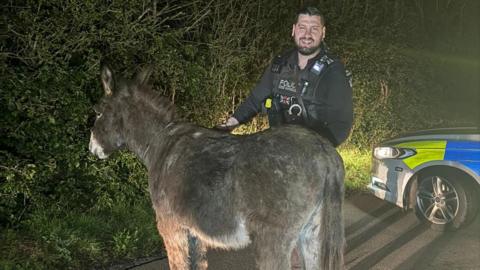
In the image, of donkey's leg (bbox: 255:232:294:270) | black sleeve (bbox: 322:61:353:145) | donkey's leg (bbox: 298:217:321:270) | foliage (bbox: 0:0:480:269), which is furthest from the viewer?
foliage (bbox: 0:0:480:269)

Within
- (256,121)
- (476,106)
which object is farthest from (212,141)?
(476,106)

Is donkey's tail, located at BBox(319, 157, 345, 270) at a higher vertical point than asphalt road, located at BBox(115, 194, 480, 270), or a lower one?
higher

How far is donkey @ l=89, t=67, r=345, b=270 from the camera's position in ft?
10.1

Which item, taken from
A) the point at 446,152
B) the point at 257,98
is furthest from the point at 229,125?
the point at 446,152

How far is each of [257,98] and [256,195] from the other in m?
1.35

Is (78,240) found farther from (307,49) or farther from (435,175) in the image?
(435,175)

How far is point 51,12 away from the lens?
557 cm

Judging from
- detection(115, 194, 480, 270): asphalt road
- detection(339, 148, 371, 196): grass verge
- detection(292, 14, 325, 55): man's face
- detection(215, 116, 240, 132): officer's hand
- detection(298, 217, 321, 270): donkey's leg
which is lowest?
detection(339, 148, 371, 196): grass verge

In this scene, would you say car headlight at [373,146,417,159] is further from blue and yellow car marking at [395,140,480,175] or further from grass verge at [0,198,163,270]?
grass verge at [0,198,163,270]

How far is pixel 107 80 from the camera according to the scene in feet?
12.8

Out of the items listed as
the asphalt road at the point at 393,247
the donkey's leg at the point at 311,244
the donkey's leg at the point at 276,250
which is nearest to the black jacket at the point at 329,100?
the donkey's leg at the point at 311,244

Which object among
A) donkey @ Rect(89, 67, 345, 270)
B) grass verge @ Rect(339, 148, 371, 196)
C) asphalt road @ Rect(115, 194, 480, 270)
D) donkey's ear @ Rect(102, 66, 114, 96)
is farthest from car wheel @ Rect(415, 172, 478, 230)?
donkey's ear @ Rect(102, 66, 114, 96)

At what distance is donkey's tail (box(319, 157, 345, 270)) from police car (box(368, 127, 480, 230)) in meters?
3.93

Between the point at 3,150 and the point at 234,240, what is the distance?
10.4 feet
